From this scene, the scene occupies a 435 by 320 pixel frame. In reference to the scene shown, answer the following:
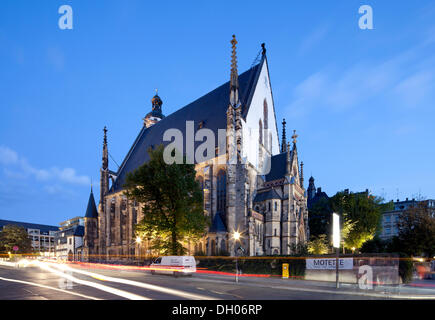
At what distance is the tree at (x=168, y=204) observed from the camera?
28625 mm

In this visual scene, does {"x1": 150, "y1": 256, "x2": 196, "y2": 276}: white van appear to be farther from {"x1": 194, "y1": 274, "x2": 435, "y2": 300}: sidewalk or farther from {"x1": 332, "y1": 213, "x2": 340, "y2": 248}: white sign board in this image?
{"x1": 332, "y1": 213, "x2": 340, "y2": 248}: white sign board

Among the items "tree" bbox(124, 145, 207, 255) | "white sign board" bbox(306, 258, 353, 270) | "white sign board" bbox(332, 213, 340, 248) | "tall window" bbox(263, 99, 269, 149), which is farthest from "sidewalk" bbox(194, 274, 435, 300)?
"tall window" bbox(263, 99, 269, 149)

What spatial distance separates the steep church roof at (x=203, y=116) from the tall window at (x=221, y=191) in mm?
5069

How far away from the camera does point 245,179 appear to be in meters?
37.2

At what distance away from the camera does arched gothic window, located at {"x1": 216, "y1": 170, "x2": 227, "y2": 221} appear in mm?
40531

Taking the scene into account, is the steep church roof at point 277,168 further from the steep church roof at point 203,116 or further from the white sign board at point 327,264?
the white sign board at point 327,264

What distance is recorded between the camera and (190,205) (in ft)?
99.7

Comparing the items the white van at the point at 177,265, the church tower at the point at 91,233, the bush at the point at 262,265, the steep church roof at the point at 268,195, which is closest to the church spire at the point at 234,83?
the steep church roof at the point at 268,195

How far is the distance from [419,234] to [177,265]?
26.9 meters

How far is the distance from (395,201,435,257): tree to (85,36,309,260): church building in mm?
11267

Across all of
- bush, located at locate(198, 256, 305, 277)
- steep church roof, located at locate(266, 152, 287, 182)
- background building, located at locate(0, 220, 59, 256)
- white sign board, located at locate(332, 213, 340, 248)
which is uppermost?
steep church roof, located at locate(266, 152, 287, 182)
